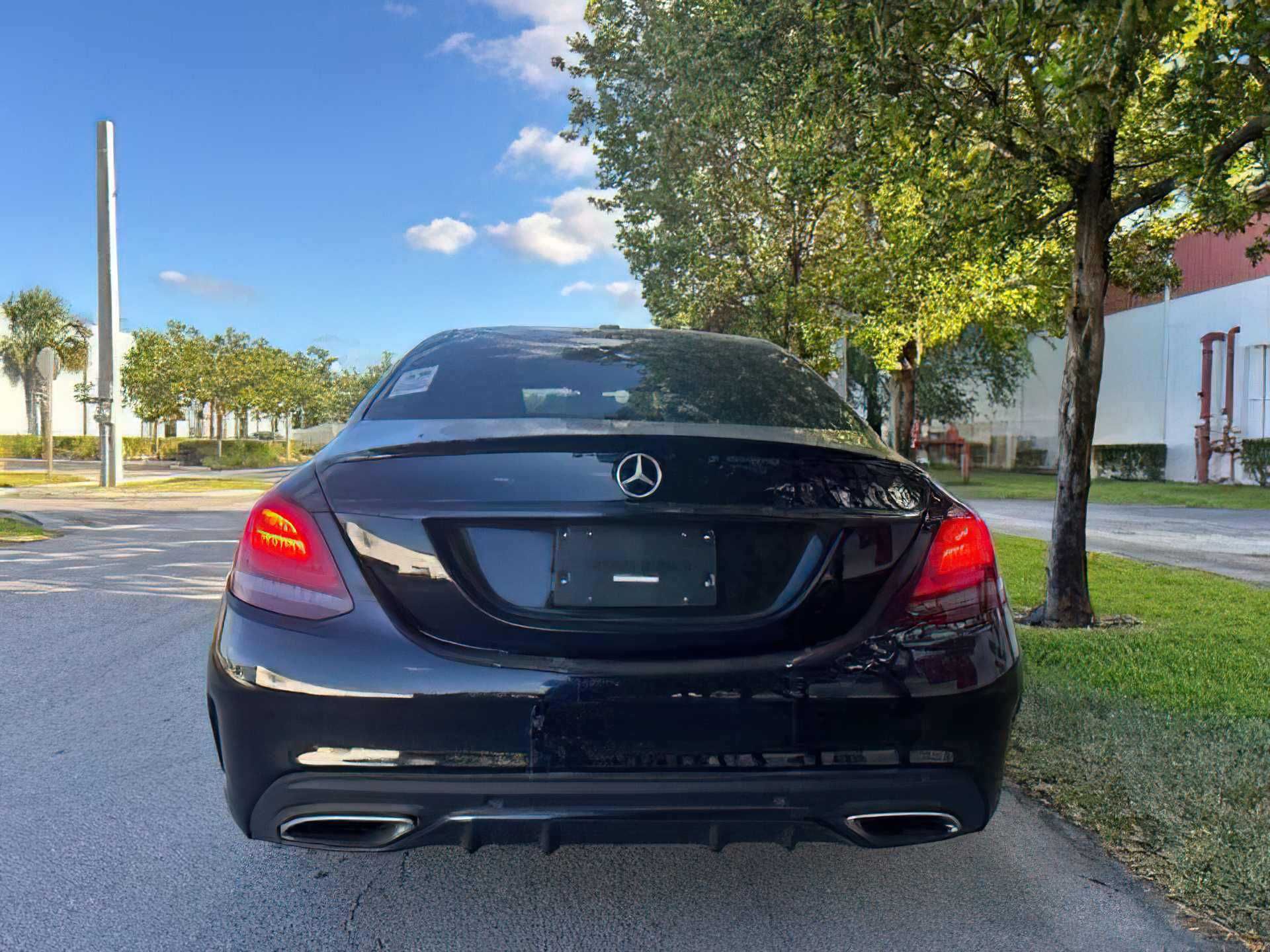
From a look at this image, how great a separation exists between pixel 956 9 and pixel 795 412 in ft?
10.3

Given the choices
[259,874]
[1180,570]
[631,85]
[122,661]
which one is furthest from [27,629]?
[631,85]

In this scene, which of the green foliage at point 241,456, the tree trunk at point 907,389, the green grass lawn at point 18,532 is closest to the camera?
the green grass lawn at point 18,532

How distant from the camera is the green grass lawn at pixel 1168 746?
2.70 m

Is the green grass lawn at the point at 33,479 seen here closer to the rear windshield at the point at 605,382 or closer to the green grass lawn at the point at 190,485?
the green grass lawn at the point at 190,485

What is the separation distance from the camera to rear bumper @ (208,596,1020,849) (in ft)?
6.66

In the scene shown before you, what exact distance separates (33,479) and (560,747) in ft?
85.9

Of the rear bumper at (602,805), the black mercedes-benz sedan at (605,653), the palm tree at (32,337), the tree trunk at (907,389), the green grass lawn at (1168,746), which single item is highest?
the palm tree at (32,337)

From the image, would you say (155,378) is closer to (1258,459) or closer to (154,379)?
(154,379)

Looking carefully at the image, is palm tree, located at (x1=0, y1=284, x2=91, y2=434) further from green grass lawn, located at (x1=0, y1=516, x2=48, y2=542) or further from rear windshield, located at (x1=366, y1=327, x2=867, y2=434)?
rear windshield, located at (x1=366, y1=327, x2=867, y2=434)

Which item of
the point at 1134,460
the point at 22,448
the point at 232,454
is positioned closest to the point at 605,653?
the point at 1134,460

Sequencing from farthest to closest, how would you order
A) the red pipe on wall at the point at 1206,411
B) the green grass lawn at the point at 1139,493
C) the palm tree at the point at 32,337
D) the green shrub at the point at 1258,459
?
the palm tree at the point at 32,337 → the red pipe on wall at the point at 1206,411 → the green shrub at the point at 1258,459 → the green grass lawn at the point at 1139,493

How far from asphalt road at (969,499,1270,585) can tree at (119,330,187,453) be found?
37.4 metres

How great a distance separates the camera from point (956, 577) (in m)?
2.25

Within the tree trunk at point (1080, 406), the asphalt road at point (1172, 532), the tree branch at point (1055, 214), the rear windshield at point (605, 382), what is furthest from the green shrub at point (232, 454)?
the rear windshield at point (605, 382)
